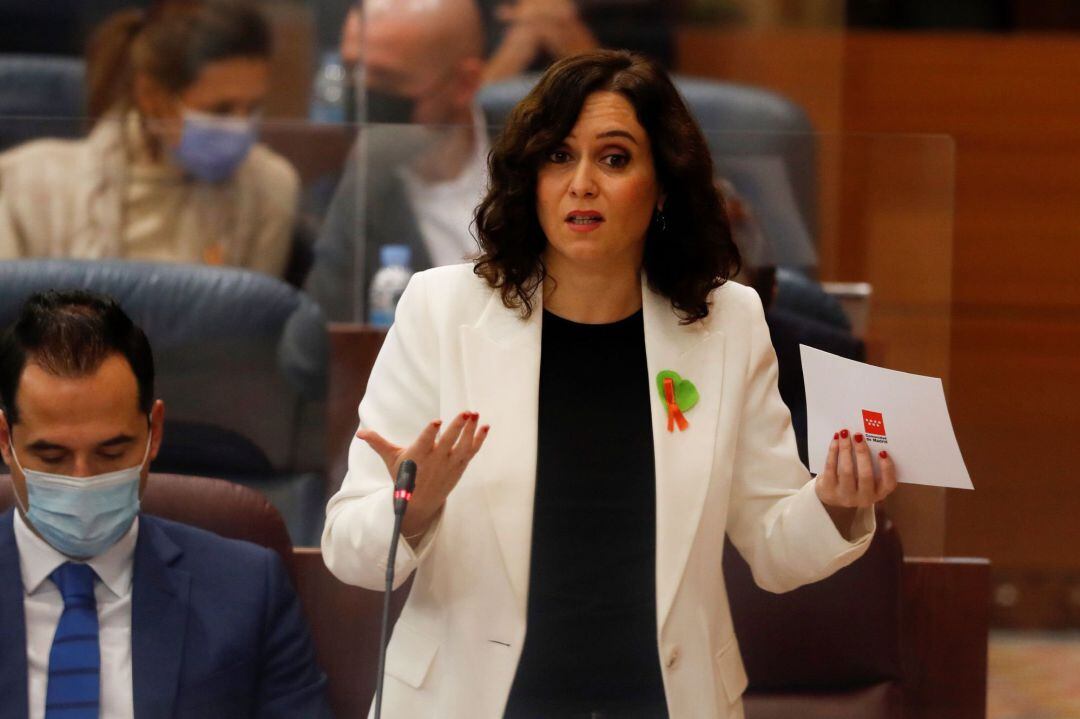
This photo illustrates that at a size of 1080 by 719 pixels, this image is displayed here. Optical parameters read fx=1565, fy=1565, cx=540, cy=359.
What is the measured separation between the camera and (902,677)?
7.34 ft

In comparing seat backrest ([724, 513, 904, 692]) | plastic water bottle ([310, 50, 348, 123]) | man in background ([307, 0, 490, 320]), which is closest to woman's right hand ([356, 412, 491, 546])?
seat backrest ([724, 513, 904, 692])

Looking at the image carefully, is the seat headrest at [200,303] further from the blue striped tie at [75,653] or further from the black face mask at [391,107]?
the black face mask at [391,107]

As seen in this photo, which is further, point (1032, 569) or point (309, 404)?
point (1032, 569)

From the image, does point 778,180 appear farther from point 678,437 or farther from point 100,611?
point 100,611

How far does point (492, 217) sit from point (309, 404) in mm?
1030

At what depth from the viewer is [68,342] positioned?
1.76 metres

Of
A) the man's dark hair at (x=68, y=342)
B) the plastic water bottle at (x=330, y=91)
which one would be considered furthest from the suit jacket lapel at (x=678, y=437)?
the plastic water bottle at (x=330, y=91)

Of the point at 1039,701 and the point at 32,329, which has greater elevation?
the point at 32,329

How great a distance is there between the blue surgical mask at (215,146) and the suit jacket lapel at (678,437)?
140 centimetres

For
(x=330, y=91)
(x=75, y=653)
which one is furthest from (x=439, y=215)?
(x=330, y=91)

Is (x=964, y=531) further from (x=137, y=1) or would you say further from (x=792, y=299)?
(x=137, y=1)

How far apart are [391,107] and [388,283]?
843 millimetres

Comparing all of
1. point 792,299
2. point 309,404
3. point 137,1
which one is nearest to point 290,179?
point 309,404

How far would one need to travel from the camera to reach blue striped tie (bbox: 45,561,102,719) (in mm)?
1709
